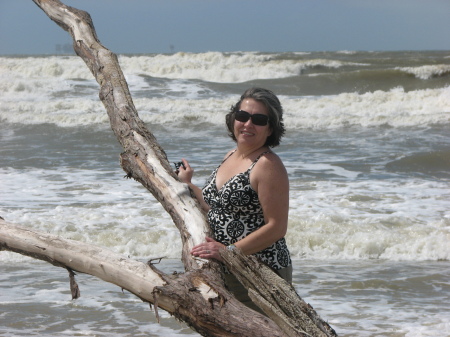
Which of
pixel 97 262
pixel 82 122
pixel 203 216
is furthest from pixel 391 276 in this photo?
pixel 82 122

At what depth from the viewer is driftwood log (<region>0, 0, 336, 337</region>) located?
9.12 ft

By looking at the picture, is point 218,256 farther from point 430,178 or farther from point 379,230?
point 430,178

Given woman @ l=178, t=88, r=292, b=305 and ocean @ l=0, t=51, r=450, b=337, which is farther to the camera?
ocean @ l=0, t=51, r=450, b=337

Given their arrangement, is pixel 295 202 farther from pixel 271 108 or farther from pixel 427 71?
pixel 427 71

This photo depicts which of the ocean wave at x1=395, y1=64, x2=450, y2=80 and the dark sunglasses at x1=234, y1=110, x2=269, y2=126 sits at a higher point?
the dark sunglasses at x1=234, y1=110, x2=269, y2=126

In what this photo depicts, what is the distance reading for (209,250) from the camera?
3.21 meters

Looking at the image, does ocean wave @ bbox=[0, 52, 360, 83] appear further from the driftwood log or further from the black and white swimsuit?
the black and white swimsuit

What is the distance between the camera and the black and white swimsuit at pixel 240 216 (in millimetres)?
3193

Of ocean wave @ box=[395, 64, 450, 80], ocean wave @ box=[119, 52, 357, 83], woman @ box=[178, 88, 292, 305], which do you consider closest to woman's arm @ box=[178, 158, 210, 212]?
woman @ box=[178, 88, 292, 305]

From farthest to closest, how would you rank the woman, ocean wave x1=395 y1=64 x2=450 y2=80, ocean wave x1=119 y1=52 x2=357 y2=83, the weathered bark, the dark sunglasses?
ocean wave x1=119 y1=52 x2=357 y2=83
ocean wave x1=395 y1=64 x2=450 y2=80
the dark sunglasses
the woman
the weathered bark

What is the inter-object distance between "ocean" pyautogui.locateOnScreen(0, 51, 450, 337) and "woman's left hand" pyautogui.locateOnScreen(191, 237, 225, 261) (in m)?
1.68

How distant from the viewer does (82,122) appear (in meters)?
17.9

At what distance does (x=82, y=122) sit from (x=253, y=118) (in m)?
15.1

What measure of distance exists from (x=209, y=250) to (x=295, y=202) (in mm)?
5640
